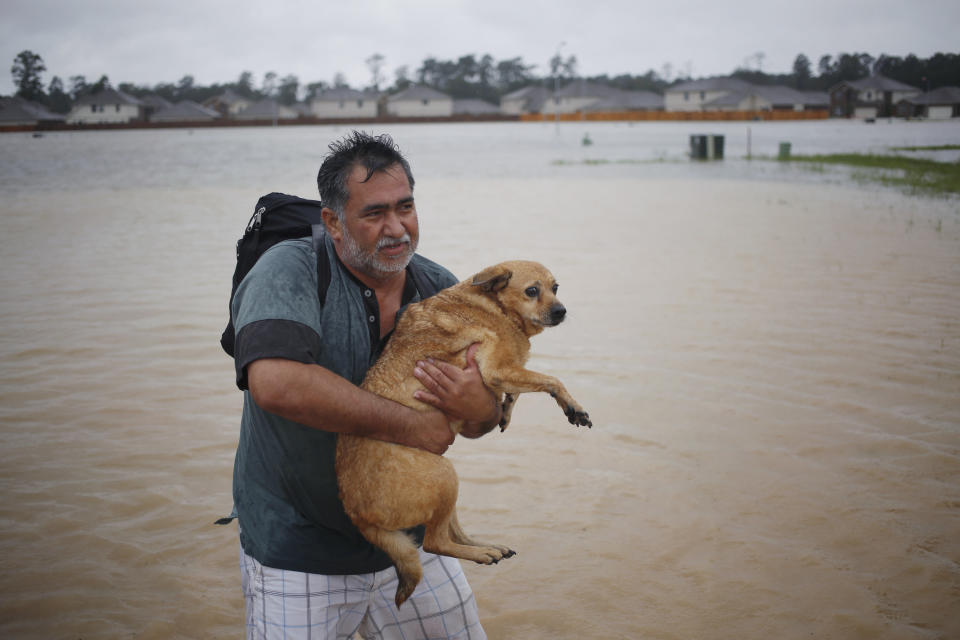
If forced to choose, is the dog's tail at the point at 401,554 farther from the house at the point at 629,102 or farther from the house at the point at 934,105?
the house at the point at 629,102

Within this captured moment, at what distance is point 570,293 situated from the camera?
34.8 feet

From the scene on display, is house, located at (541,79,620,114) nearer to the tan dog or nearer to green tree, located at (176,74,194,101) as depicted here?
green tree, located at (176,74,194,101)

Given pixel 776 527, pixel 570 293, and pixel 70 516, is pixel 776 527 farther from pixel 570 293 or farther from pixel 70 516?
pixel 570 293

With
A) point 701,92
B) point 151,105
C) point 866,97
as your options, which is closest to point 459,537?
point 866,97

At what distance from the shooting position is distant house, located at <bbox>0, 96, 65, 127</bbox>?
75.5m

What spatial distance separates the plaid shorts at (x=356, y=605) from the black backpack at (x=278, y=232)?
93 cm

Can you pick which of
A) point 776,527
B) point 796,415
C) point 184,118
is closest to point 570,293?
point 796,415

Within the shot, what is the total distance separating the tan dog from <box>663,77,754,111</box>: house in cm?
13890

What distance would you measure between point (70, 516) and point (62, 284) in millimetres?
7299

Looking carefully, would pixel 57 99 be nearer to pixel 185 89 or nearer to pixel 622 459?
pixel 185 89

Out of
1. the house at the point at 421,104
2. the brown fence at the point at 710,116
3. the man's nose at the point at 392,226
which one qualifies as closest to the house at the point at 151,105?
the house at the point at 421,104

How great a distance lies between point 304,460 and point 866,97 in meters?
131

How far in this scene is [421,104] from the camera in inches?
5561

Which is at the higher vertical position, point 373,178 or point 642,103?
point 642,103
